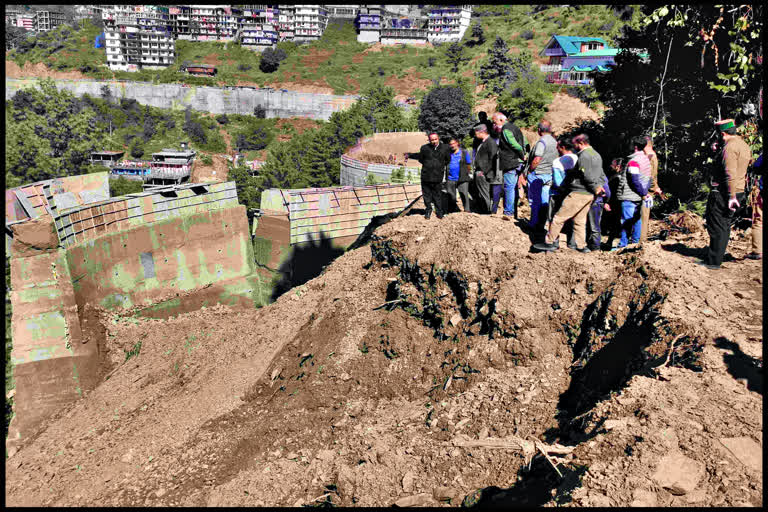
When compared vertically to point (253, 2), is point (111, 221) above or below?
below

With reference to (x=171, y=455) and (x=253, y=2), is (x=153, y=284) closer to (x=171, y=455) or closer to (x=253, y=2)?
(x=171, y=455)

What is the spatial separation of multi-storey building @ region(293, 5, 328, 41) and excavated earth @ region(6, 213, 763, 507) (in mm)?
129233

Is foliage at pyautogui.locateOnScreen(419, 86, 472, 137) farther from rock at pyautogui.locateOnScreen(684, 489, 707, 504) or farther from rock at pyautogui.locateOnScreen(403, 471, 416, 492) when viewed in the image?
rock at pyautogui.locateOnScreen(684, 489, 707, 504)

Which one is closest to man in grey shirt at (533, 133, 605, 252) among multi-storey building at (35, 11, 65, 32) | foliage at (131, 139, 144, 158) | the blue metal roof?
the blue metal roof

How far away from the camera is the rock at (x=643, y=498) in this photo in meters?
4.25

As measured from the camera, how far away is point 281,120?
98.8 metres

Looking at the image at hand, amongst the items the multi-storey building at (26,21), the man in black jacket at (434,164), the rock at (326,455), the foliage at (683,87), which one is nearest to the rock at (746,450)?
the rock at (326,455)

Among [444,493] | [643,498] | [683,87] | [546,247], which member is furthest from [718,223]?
[683,87]

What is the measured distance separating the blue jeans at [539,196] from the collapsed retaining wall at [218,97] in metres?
89.7

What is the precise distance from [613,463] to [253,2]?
146462 mm

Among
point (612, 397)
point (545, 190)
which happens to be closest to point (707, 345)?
point (612, 397)

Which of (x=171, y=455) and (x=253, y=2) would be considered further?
(x=253, y=2)

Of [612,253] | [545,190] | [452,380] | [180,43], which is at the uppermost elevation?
[180,43]

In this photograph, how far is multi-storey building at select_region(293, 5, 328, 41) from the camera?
12962cm
